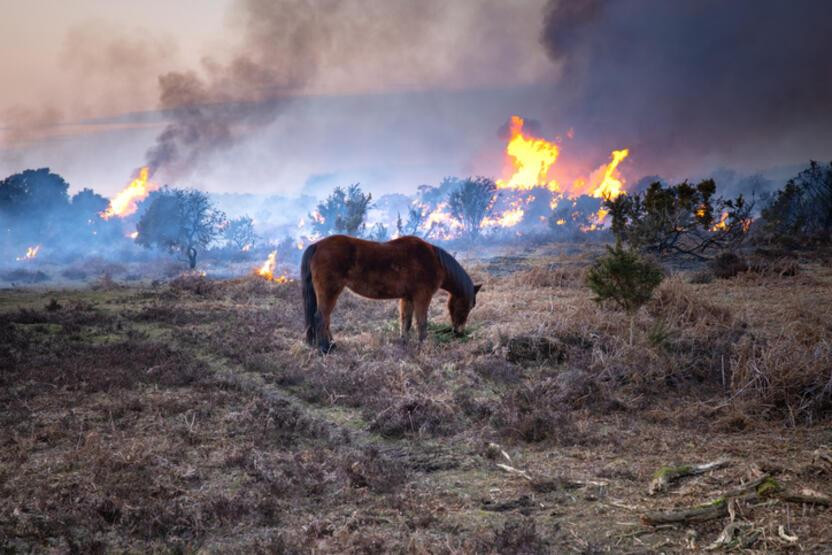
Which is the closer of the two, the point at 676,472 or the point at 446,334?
the point at 676,472

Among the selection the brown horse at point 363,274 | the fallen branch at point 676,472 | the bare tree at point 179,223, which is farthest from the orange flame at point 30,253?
the fallen branch at point 676,472

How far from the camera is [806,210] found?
137 feet

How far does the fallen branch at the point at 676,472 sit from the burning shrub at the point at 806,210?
99.4 feet

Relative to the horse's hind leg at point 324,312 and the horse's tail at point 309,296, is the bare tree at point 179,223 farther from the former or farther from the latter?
the horse's hind leg at point 324,312

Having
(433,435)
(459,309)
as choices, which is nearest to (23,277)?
(459,309)

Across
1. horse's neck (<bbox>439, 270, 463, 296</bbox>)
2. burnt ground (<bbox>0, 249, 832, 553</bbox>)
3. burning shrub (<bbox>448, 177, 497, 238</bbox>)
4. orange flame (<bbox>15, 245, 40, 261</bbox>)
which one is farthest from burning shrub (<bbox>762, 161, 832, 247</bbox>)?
orange flame (<bbox>15, 245, 40, 261</bbox>)

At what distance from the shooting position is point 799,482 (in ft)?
14.5

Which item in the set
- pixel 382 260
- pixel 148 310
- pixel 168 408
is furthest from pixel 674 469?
pixel 148 310

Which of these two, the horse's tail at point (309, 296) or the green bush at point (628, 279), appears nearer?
the green bush at point (628, 279)

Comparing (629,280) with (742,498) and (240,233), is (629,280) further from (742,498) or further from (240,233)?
(240,233)

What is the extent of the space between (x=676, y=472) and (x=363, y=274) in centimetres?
807

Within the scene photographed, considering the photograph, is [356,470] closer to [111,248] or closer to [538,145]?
[111,248]

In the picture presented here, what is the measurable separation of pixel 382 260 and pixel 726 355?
6.98 metres

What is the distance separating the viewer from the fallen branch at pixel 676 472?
4797 millimetres
